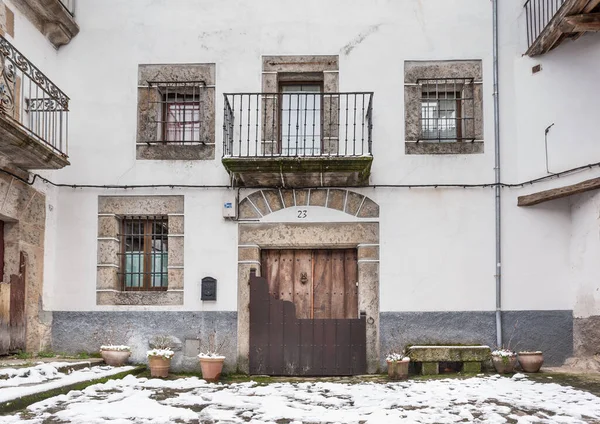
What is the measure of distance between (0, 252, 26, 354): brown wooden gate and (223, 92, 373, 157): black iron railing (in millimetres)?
3119

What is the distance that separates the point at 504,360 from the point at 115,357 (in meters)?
4.96

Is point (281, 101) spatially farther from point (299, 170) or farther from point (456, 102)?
point (456, 102)

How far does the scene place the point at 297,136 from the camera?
10.1m

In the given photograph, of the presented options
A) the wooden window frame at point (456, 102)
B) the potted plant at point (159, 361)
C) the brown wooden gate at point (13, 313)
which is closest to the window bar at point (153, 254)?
the potted plant at point (159, 361)

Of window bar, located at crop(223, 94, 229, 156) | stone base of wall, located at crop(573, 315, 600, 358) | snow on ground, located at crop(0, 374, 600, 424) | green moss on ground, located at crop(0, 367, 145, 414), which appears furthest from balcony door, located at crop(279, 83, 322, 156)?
stone base of wall, located at crop(573, 315, 600, 358)

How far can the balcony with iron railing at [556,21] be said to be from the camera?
8.40 m

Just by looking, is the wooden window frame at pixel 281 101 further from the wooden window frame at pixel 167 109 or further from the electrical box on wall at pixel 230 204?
the wooden window frame at pixel 167 109

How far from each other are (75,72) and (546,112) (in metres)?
6.54

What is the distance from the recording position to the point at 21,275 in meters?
9.03

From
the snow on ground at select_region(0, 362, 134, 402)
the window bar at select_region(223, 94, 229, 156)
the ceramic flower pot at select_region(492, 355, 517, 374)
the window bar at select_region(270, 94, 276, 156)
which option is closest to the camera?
the snow on ground at select_region(0, 362, 134, 402)

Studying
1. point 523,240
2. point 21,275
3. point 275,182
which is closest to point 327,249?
point 275,182

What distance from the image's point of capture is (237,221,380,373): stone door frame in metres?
9.63

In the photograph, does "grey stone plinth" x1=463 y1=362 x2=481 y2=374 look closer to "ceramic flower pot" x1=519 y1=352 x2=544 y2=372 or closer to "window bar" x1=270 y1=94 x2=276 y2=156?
"ceramic flower pot" x1=519 y1=352 x2=544 y2=372

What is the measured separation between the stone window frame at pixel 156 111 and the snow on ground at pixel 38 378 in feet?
10.3
